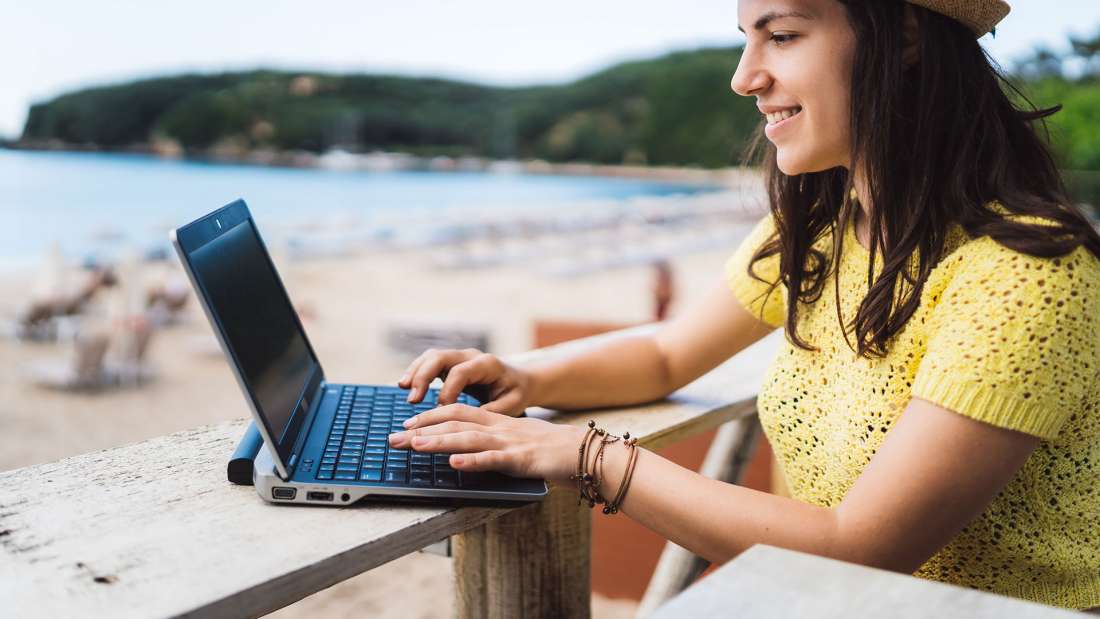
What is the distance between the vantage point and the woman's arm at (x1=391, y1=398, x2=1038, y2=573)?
0.91 metres

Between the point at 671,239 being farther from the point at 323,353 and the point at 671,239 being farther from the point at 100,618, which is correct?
the point at 100,618

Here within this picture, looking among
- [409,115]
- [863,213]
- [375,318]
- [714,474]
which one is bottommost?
[409,115]

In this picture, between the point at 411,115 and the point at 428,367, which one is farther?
the point at 411,115

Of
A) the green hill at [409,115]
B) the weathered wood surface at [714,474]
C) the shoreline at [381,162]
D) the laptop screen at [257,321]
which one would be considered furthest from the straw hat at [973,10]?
the shoreline at [381,162]

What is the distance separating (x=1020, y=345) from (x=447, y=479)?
0.58m

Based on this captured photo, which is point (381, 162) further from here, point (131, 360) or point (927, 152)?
point (927, 152)

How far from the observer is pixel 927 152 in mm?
1097

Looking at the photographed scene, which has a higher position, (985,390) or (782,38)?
(782,38)

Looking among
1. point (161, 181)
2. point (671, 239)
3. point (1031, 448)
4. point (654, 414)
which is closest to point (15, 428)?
point (654, 414)

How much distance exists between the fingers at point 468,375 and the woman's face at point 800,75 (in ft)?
1.56

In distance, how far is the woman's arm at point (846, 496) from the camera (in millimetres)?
908

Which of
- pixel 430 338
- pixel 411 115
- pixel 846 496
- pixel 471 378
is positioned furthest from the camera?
pixel 411 115

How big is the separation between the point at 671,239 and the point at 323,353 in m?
13.0

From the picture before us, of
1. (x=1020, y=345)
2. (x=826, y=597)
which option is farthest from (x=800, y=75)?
(x=826, y=597)
